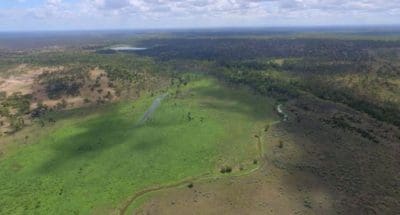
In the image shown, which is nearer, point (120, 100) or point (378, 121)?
point (378, 121)

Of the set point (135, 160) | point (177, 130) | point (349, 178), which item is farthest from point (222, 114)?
point (349, 178)

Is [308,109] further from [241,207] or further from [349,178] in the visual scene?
[241,207]

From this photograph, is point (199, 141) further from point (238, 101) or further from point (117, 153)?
point (238, 101)

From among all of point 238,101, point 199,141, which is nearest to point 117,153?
point 199,141

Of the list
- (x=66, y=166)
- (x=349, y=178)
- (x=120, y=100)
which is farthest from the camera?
(x=120, y=100)

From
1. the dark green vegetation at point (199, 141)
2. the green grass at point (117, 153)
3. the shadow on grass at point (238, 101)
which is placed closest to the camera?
the green grass at point (117, 153)
